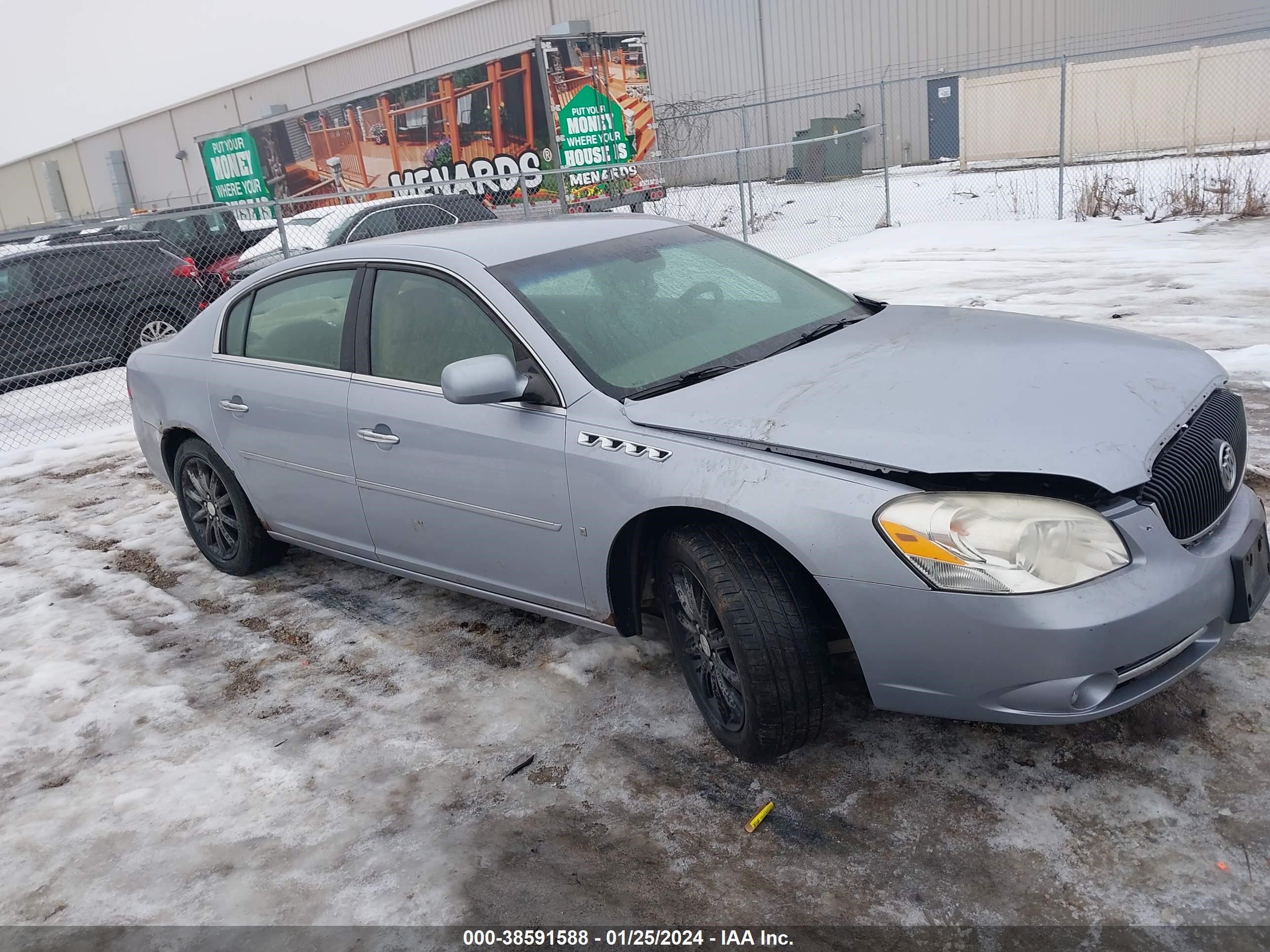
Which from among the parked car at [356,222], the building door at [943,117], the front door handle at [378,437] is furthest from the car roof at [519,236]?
the building door at [943,117]

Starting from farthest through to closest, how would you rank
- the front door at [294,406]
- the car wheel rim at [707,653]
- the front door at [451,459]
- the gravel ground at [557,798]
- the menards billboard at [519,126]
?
the menards billboard at [519,126] < the front door at [294,406] < the front door at [451,459] < the car wheel rim at [707,653] < the gravel ground at [557,798]

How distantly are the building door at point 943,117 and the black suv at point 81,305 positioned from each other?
732 inches

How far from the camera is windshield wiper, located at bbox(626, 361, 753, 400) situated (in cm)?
327

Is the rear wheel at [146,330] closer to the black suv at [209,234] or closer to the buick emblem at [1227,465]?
the black suv at [209,234]

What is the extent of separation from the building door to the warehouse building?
64 millimetres

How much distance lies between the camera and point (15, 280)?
36.8 feet

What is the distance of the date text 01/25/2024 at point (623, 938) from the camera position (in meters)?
2.44

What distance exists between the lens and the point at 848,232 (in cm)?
1557

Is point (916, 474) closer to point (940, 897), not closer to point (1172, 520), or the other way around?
point (1172, 520)

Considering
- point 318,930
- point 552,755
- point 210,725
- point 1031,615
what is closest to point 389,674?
point 210,725

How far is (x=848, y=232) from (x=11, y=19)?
50095 millimetres

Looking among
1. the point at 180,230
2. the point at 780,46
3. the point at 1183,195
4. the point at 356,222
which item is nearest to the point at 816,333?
the point at 356,222

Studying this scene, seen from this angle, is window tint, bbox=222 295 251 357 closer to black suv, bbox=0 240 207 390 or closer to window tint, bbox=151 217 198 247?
black suv, bbox=0 240 207 390

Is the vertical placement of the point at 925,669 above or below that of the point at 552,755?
above
